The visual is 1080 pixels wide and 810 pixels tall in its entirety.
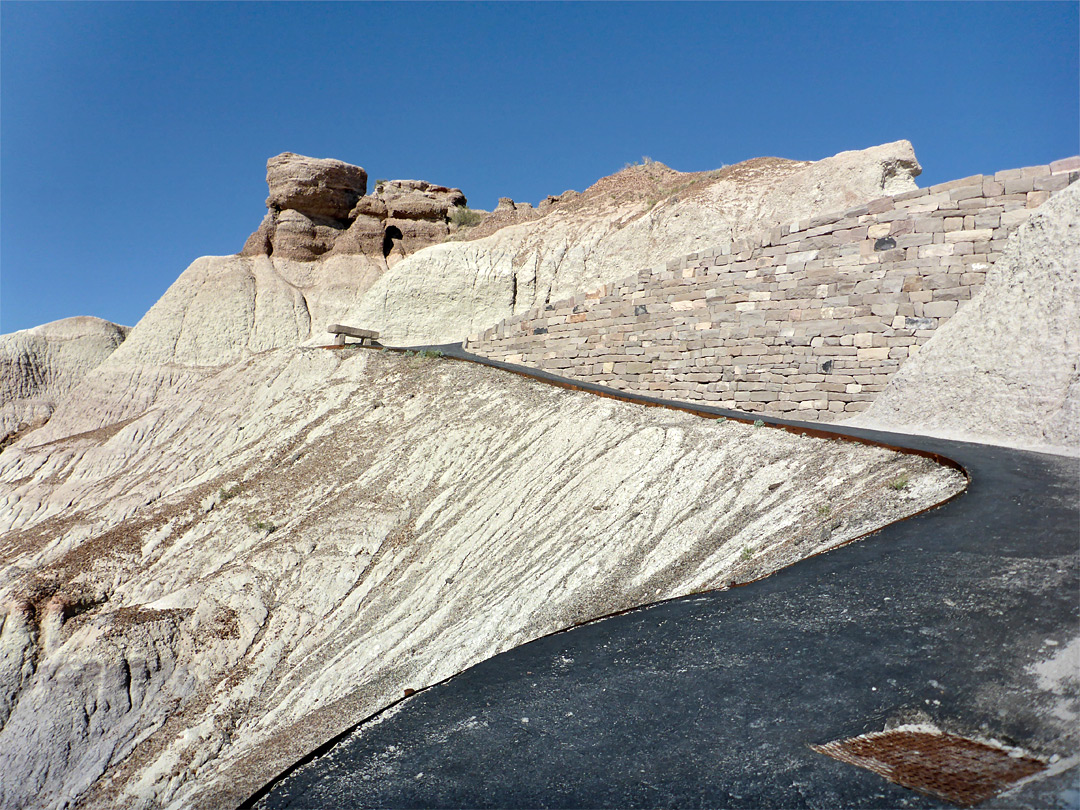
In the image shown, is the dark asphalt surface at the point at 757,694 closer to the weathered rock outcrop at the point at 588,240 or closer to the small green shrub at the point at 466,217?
the weathered rock outcrop at the point at 588,240

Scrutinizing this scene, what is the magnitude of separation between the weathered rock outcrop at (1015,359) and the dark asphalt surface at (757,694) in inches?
170

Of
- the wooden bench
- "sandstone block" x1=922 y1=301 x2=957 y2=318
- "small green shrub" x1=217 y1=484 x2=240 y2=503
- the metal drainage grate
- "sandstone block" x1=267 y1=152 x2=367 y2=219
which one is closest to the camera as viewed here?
the metal drainage grate

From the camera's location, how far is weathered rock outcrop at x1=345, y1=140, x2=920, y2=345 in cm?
2278

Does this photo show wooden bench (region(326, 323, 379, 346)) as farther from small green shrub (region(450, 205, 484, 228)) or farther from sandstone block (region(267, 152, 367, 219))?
sandstone block (region(267, 152, 367, 219))

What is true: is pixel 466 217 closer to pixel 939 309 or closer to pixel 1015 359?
pixel 939 309

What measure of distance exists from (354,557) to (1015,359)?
38.6ft

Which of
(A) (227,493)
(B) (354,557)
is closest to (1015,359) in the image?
(B) (354,557)

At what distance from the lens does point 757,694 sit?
4.29 metres

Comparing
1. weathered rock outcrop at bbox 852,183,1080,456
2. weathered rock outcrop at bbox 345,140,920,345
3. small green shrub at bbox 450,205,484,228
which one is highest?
small green shrub at bbox 450,205,484,228

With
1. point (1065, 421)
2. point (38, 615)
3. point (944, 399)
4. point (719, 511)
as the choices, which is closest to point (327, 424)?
point (38, 615)

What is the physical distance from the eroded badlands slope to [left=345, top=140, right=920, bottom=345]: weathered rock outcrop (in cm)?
920

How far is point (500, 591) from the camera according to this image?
10.1m

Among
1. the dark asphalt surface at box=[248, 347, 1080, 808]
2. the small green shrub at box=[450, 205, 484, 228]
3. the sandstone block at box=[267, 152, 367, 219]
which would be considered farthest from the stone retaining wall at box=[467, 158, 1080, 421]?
the sandstone block at box=[267, 152, 367, 219]

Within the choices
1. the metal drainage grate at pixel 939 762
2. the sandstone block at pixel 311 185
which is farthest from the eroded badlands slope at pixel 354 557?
the sandstone block at pixel 311 185
